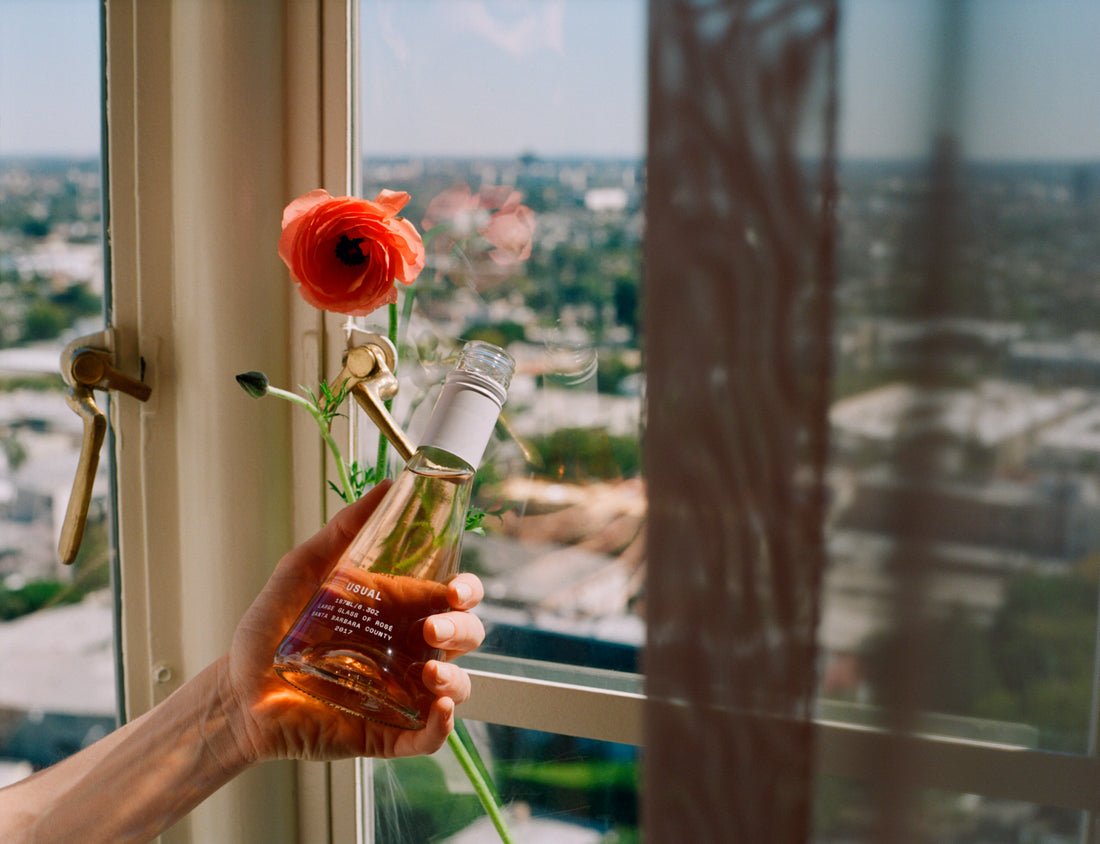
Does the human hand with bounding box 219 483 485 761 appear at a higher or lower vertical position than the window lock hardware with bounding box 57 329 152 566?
lower

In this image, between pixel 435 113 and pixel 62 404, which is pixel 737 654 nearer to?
pixel 435 113

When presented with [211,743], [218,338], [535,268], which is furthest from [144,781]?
[535,268]

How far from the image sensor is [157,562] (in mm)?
873

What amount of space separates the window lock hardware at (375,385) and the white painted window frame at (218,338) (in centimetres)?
12

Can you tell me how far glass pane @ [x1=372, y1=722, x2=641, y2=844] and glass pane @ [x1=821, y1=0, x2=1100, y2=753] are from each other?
61 cm

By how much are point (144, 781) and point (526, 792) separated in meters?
0.34

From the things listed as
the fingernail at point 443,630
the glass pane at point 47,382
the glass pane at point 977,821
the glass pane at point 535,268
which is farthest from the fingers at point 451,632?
the glass pane at point 47,382

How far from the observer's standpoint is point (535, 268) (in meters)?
0.78

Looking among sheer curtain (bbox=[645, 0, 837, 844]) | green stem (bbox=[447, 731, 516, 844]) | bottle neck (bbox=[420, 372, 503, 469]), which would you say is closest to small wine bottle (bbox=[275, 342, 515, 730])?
bottle neck (bbox=[420, 372, 503, 469])

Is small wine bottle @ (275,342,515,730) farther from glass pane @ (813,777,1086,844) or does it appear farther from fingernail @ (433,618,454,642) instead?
glass pane @ (813,777,1086,844)


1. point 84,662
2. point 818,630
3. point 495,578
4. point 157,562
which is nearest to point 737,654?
point 818,630

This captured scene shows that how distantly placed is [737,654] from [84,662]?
88 centimetres

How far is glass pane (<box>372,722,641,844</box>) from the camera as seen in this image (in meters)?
0.81

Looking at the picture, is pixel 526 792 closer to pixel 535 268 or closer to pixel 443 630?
pixel 443 630
